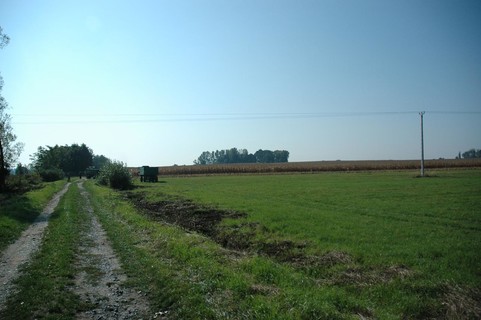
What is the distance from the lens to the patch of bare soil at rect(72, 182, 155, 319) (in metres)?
7.16

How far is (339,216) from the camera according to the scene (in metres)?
18.5

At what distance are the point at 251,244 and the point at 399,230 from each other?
6713 mm

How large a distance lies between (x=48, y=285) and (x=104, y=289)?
1438mm

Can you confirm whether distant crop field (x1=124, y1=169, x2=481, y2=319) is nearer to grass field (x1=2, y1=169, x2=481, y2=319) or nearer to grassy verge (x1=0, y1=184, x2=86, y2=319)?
grass field (x1=2, y1=169, x2=481, y2=319)

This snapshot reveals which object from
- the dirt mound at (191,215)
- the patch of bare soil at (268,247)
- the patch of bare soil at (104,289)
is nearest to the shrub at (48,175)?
the dirt mound at (191,215)

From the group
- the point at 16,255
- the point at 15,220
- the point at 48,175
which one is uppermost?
the point at 48,175

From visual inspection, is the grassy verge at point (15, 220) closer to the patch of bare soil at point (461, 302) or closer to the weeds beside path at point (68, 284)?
the weeds beside path at point (68, 284)

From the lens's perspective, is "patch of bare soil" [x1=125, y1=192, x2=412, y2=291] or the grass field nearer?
the grass field

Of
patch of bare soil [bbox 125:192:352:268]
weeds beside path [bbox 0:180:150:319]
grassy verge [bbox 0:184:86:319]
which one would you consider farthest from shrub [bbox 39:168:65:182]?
grassy verge [bbox 0:184:86:319]

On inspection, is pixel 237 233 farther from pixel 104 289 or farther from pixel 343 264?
pixel 104 289

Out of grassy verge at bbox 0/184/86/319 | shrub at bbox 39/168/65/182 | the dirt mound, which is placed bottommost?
the dirt mound

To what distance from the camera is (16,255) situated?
11961mm

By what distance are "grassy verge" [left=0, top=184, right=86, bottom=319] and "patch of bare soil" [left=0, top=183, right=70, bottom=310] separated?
231 millimetres

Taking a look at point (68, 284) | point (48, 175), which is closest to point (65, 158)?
point (48, 175)
